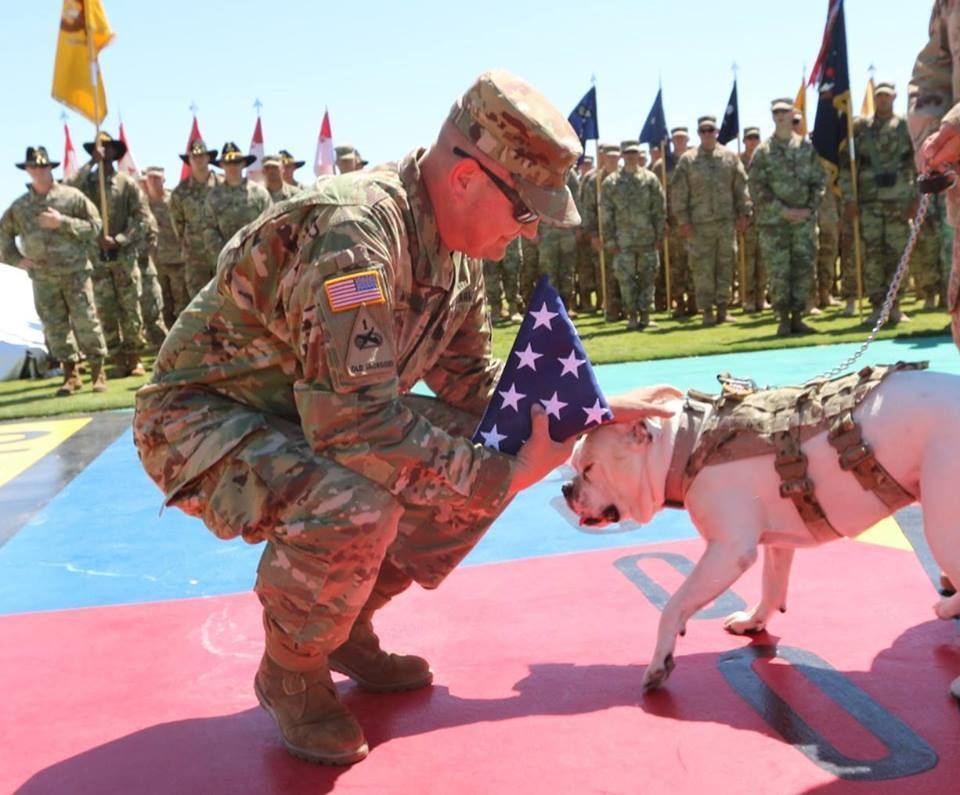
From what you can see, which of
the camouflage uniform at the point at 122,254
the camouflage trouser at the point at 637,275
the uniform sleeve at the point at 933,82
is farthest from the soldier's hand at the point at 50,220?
the uniform sleeve at the point at 933,82

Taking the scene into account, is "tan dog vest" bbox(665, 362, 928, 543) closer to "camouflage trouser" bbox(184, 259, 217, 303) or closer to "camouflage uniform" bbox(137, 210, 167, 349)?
"camouflage uniform" bbox(137, 210, 167, 349)

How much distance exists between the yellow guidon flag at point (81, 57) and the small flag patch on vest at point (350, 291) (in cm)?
921

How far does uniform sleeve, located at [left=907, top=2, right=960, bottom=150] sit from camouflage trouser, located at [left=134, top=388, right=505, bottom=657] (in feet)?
6.82

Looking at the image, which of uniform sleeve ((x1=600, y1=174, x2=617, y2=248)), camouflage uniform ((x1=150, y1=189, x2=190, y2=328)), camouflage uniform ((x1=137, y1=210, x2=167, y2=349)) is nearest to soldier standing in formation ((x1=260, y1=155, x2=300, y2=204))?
camouflage uniform ((x1=137, y1=210, x2=167, y2=349))

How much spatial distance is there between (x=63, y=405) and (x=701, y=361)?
557cm

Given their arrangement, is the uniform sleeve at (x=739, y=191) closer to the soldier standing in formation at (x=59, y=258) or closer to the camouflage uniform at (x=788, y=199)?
the camouflage uniform at (x=788, y=199)

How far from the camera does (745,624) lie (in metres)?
3.04

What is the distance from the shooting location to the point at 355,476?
7.68 feet

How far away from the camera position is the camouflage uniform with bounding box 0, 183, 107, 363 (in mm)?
10289

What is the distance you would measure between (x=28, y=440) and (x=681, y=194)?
9196 mm

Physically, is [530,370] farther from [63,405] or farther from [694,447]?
[63,405]

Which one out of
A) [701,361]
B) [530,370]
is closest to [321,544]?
[530,370]

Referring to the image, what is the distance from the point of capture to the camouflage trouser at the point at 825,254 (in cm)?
1502

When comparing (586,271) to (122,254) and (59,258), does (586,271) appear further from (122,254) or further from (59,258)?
(59,258)
